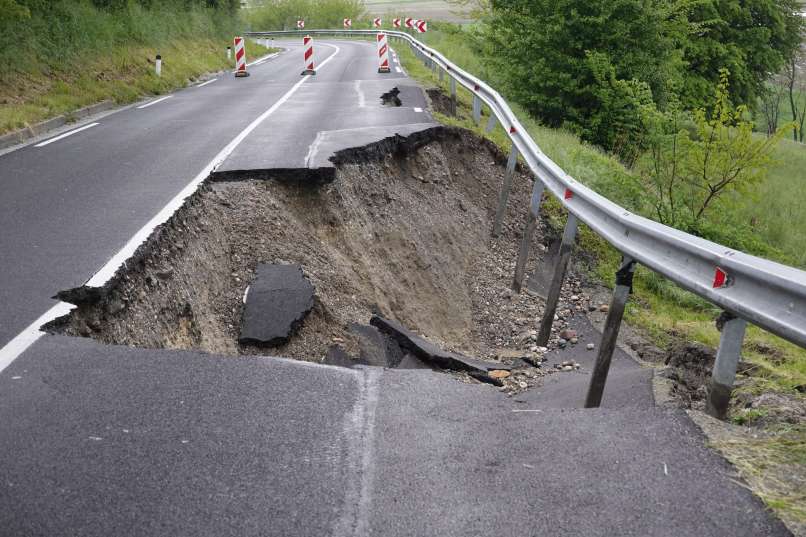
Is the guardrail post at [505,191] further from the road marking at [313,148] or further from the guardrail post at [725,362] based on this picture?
the guardrail post at [725,362]

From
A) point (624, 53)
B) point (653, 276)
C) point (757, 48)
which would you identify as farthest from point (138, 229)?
point (757, 48)

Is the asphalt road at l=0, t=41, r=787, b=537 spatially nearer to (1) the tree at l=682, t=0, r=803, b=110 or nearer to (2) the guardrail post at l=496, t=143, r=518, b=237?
(2) the guardrail post at l=496, t=143, r=518, b=237

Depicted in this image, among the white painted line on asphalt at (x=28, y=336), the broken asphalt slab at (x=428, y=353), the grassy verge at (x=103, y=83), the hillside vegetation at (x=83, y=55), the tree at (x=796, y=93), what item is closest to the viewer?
the white painted line on asphalt at (x=28, y=336)

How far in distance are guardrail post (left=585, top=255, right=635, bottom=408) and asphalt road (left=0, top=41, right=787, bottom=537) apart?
0.14m

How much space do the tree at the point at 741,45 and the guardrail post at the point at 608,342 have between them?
21317 mm

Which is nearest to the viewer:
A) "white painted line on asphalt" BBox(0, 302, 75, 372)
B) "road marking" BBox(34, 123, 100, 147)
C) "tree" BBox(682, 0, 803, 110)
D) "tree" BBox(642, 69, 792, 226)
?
"white painted line on asphalt" BBox(0, 302, 75, 372)

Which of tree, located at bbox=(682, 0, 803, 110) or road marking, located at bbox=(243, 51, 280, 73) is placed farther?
road marking, located at bbox=(243, 51, 280, 73)

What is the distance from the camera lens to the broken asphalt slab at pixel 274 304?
5.46m

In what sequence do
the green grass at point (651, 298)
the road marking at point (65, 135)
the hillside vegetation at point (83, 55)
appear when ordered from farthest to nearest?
1. the hillside vegetation at point (83, 55)
2. the road marking at point (65, 135)
3. the green grass at point (651, 298)

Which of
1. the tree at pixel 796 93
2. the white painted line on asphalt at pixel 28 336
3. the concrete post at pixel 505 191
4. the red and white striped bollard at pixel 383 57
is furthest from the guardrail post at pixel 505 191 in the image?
the tree at pixel 796 93

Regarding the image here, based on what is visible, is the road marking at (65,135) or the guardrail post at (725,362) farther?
the road marking at (65,135)

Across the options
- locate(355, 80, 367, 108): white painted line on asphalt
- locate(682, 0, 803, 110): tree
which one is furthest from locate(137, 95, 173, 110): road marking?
locate(682, 0, 803, 110): tree

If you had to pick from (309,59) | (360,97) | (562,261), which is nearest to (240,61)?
(309,59)

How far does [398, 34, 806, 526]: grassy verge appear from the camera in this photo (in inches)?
113
